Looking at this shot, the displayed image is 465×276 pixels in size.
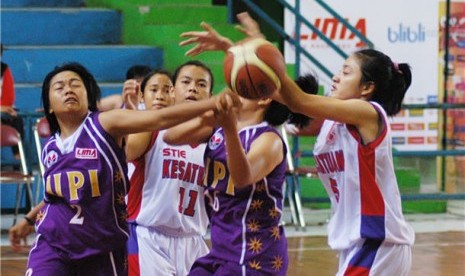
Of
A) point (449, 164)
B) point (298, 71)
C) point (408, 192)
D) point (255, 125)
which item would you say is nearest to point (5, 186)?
point (298, 71)

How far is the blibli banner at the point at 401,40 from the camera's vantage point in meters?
Result: 11.6

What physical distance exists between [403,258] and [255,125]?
0.90m

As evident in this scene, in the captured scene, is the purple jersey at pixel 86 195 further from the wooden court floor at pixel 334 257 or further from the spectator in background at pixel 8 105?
the spectator in background at pixel 8 105

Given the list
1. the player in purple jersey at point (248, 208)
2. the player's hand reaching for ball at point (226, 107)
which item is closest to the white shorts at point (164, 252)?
the player in purple jersey at point (248, 208)

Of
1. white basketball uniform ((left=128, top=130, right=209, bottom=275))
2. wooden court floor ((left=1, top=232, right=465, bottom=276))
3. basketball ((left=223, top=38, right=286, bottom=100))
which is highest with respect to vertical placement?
basketball ((left=223, top=38, right=286, bottom=100))

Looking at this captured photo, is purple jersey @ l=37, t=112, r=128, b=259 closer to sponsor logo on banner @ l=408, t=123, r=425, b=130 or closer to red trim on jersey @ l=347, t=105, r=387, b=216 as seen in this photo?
red trim on jersey @ l=347, t=105, r=387, b=216

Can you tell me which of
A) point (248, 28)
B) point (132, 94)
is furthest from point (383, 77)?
point (132, 94)

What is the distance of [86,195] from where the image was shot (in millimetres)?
4805

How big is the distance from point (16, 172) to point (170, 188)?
14.6 feet

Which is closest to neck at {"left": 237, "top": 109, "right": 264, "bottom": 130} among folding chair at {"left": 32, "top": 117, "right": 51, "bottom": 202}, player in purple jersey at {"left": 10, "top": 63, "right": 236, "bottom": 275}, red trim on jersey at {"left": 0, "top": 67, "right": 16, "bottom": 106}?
player in purple jersey at {"left": 10, "top": 63, "right": 236, "bottom": 275}

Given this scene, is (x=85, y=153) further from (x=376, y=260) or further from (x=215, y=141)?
(x=376, y=260)

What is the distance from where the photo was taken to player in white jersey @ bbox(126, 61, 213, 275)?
5570 mm

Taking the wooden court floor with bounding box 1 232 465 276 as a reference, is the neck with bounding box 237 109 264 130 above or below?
above

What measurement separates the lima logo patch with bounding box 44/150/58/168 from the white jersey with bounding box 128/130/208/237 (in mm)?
791
